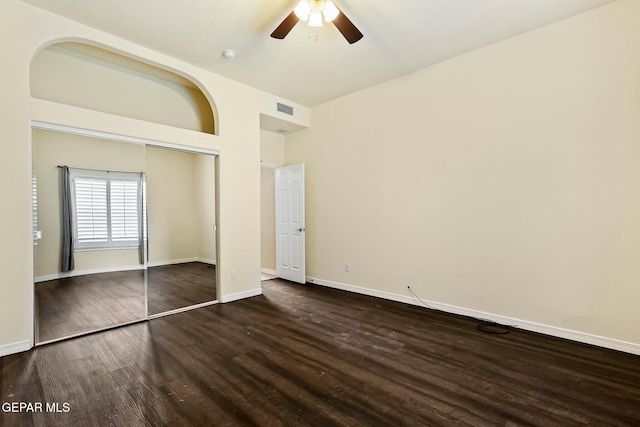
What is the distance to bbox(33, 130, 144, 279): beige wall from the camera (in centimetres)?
290

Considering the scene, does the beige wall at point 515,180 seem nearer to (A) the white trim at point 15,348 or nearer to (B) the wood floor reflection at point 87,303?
(B) the wood floor reflection at point 87,303

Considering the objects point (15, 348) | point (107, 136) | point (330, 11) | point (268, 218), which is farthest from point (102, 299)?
point (330, 11)

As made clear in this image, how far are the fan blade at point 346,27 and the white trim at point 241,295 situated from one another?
12.0 ft

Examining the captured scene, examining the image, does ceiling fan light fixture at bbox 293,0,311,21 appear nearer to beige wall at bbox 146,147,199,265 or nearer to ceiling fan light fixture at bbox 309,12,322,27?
ceiling fan light fixture at bbox 309,12,322,27

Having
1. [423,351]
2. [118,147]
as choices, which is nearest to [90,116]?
[118,147]

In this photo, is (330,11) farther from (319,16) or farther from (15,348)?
(15,348)

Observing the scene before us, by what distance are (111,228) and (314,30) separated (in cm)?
332

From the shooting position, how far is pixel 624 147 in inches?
106

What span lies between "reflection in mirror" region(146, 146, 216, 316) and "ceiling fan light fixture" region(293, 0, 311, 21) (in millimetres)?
2464

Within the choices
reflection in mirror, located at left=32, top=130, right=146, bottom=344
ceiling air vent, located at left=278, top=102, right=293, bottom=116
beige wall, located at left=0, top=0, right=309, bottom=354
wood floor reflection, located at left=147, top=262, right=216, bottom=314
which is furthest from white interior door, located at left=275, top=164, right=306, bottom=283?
reflection in mirror, located at left=32, top=130, right=146, bottom=344

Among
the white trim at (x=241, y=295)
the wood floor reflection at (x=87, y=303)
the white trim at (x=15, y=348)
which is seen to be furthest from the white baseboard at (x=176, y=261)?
the white trim at (x=15, y=348)

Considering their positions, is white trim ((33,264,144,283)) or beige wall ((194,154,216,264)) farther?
beige wall ((194,154,216,264))

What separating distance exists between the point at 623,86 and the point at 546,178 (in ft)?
3.27

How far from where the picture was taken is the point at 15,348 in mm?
2646
